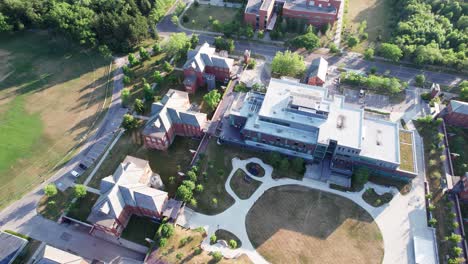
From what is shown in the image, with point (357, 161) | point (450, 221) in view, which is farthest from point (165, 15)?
point (450, 221)

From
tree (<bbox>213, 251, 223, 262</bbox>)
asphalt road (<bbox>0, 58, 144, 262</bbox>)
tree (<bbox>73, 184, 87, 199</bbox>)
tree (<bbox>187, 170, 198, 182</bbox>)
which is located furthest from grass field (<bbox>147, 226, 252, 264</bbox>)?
tree (<bbox>73, 184, 87, 199</bbox>)

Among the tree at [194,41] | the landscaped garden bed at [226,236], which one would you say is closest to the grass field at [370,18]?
the tree at [194,41]

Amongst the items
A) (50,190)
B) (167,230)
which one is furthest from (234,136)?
(50,190)

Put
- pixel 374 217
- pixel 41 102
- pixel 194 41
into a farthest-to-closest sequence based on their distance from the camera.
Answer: pixel 194 41 → pixel 41 102 → pixel 374 217

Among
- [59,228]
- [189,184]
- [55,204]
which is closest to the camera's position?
[59,228]

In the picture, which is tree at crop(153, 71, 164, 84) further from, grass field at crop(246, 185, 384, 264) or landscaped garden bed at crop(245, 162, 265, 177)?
grass field at crop(246, 185, 384, 264)

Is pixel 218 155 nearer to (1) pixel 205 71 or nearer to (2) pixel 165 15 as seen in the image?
(1) pixel 205 71

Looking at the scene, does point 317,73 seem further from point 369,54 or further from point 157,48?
point 157,48

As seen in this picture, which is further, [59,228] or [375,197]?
[375,197]
